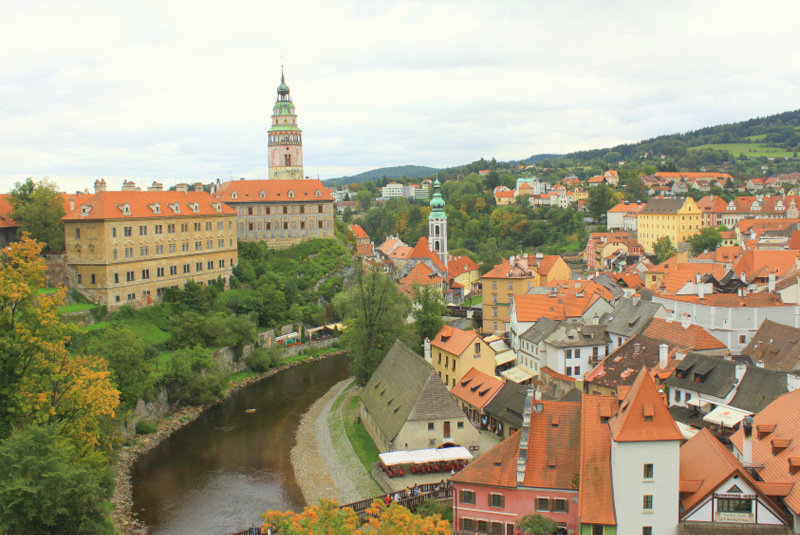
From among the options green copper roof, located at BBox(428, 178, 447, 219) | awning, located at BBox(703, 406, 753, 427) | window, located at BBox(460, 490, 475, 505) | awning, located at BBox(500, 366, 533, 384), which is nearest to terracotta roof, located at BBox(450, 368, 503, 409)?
awning, located at BBox(500, 366, 533, 384)

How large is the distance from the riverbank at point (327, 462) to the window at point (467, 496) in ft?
21.1

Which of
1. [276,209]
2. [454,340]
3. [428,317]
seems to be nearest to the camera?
[454,340]

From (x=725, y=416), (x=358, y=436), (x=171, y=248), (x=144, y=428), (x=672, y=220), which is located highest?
(x=672, y=220)

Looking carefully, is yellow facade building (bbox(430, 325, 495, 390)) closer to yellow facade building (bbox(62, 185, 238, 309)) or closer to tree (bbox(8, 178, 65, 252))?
yellow facade building (bbox(62, 185, 238, 309))

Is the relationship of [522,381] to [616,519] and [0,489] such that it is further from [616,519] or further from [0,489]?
[0,489]

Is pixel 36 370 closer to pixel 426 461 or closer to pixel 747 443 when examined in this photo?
pixel 426 461

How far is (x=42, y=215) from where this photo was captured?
172 ft

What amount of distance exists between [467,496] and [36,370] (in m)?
15.9

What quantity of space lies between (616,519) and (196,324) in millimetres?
34878

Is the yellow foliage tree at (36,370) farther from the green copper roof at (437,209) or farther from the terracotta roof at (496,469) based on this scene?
the green copper roof at (437,209)

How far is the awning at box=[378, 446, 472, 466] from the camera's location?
2927cm

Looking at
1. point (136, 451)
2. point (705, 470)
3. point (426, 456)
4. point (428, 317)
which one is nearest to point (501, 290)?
point (428, 317)

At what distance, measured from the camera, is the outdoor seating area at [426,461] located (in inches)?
1156

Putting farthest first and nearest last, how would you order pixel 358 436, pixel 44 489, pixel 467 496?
pixel 358 436 → pixel 467 496 → pixel 44 489
